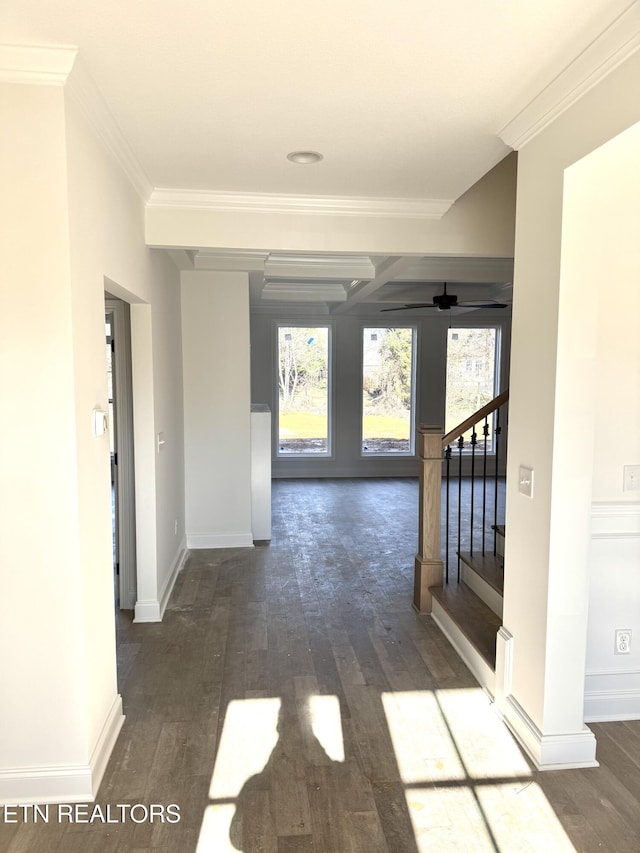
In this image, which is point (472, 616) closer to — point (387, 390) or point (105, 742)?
point (105, 742)

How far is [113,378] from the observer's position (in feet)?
12.6

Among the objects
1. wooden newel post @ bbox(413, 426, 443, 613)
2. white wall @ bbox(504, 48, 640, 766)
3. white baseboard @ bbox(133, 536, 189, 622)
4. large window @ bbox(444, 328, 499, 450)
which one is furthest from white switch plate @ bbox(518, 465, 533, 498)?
large window @ bbox(444, 328, 499, 450)

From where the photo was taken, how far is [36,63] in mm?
1893

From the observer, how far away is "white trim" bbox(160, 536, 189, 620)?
13.2 feet

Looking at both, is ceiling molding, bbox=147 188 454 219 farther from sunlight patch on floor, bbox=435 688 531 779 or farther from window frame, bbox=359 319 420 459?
window frame, bbox=359 319 420 459

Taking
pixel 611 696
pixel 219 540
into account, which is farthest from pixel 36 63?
pixel 219 540

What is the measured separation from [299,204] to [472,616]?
2.63 metres

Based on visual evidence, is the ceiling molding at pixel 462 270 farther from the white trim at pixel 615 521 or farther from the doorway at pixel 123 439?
the white trim at pixel 615 521

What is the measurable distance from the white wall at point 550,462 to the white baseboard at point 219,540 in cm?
325

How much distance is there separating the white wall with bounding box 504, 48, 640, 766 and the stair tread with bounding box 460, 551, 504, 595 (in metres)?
0.94

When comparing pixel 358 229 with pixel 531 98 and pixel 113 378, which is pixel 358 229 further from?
pixel 113 378

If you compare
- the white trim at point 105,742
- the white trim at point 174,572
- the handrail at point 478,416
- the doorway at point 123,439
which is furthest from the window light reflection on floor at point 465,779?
the doorway at point 123,439

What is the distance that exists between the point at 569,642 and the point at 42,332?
7.61 feet

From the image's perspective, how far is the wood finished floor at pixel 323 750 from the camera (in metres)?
2.02
